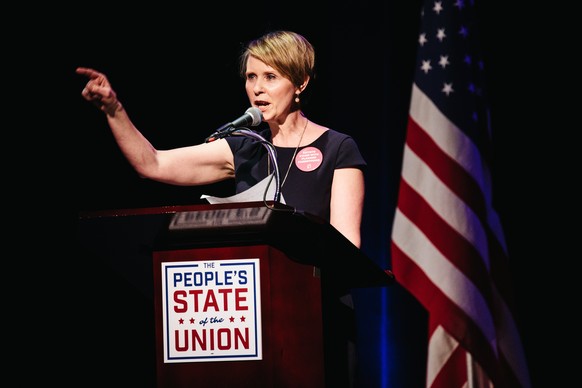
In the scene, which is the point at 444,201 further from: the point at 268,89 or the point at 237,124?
the point at 237,124

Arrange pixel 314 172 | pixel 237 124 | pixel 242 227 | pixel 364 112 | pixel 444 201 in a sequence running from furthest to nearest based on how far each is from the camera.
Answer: pixel 364 112 < pixel 444 201 < pixel 314 172 < pixel 237 124 < pixel 242 227

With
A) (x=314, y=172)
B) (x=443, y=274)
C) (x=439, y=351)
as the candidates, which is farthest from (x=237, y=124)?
(x=439, y=351)

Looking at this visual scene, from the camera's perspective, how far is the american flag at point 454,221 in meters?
A: 3.04

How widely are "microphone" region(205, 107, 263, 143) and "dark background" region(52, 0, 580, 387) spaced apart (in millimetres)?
1466

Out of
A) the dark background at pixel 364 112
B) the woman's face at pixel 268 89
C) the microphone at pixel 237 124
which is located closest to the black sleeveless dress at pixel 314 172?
the woman's face at pixel 268 89

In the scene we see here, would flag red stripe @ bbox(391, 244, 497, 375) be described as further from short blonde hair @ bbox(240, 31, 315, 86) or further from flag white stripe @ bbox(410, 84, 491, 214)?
short blonde hair @ bbox(240, 31, 315, 86)

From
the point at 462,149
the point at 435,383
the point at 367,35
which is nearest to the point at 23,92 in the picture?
the point at 367,35

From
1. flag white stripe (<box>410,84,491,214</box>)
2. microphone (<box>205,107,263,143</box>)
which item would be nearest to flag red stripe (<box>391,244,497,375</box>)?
flag white stripe (<box>410,84,491,214</box>)

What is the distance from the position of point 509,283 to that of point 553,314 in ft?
0.73

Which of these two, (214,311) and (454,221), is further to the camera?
(454,221)

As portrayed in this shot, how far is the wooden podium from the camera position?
→ 1.33 m

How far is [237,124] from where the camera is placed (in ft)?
5.38

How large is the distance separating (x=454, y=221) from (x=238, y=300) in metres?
1.99

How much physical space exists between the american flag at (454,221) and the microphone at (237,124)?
162cm
